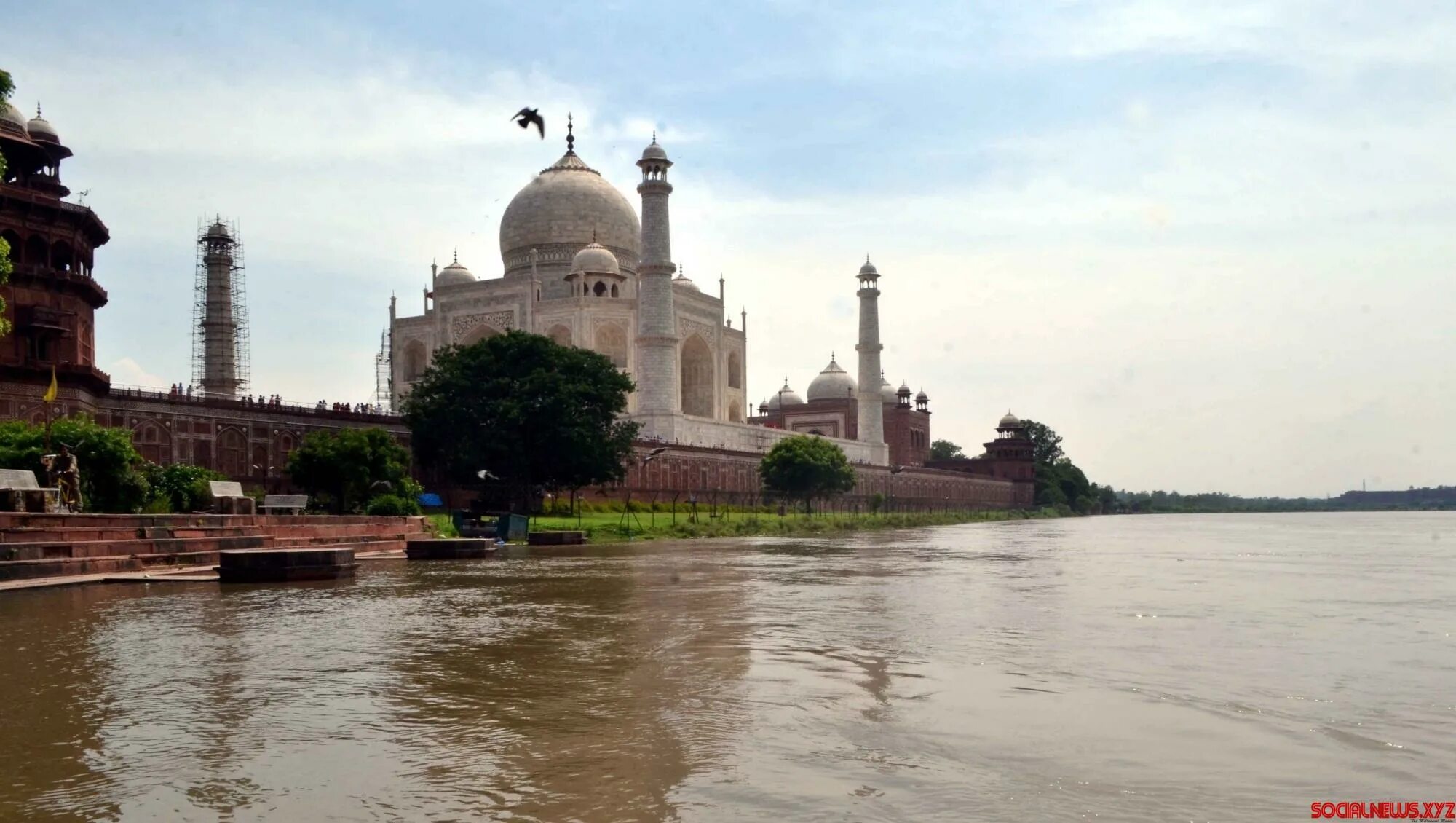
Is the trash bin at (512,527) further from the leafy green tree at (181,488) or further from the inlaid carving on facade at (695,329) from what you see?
the inlaid carving on facade at (695,329)

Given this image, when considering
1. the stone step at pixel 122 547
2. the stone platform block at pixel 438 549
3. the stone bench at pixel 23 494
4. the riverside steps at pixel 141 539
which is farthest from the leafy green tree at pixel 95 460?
the stone platform block at pixel 438 549

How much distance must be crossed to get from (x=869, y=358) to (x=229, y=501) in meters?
47.3

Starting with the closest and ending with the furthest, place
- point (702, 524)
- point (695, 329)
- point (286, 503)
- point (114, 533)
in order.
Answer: point (114, 533) → point (286, 503) → point (702, 524) → point (695, 329)

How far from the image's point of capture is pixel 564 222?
55844 mm

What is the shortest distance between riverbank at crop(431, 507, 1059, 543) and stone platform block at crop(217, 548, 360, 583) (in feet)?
35.1

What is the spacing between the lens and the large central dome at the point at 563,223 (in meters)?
55.8

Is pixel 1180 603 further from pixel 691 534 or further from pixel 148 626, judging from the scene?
pixel 691 534

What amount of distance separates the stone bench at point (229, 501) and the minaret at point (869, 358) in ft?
153

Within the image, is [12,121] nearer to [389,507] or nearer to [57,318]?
[57,318]

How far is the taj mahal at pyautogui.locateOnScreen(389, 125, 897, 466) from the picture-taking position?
162ft

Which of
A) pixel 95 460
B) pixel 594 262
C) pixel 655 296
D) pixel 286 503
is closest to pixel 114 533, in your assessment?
pixel 95 460

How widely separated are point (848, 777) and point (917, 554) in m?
19.2

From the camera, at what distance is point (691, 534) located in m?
33.5

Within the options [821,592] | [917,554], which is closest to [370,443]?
[917,554]
